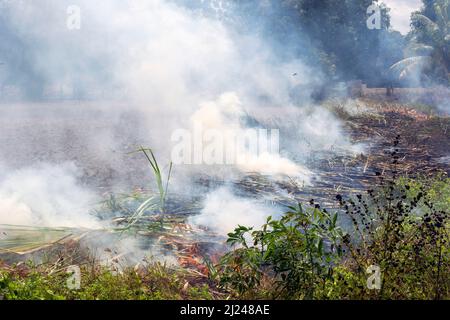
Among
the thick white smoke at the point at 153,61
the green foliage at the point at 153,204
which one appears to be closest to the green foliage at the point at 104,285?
the green foliage at the point at 153,204

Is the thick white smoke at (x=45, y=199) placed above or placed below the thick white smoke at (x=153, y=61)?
below

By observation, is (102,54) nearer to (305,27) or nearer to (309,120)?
(309,120)

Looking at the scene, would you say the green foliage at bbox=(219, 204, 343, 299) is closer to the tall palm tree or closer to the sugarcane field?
the sugarcane field

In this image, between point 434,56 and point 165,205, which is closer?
point 165,205

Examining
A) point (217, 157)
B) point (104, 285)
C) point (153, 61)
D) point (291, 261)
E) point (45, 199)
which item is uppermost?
point (153, 61)

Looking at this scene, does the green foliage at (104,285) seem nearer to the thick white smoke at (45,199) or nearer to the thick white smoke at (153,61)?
the thick white smoke at (45,199)

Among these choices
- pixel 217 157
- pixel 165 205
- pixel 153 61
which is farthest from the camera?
pixel 153 61

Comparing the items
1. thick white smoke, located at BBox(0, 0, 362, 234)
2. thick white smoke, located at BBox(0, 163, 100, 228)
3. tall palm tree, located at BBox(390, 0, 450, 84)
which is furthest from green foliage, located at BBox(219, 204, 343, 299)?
tall palm tree, located at BBox(390, 0, 450, 84)

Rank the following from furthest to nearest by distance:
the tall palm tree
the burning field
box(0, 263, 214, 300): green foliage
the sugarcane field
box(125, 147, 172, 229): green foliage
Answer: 1. the tall palm tree
2. box(125, 147, 172, 229): green foliage
3. the burning field
4. the sugarcane field
5. box(0, 263, 214, 300): green foliage

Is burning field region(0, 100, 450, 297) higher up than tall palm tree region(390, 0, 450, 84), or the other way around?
tall palm tree region(390, 0, 450, 84)

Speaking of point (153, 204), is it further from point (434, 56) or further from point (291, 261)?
point (434, 56)

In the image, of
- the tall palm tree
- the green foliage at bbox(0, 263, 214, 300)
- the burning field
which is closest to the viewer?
the green foliage at bbox(0, 263, 214, 300)

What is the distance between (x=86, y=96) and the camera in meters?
20.2

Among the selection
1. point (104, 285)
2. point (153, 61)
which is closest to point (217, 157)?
point (153, 61)
